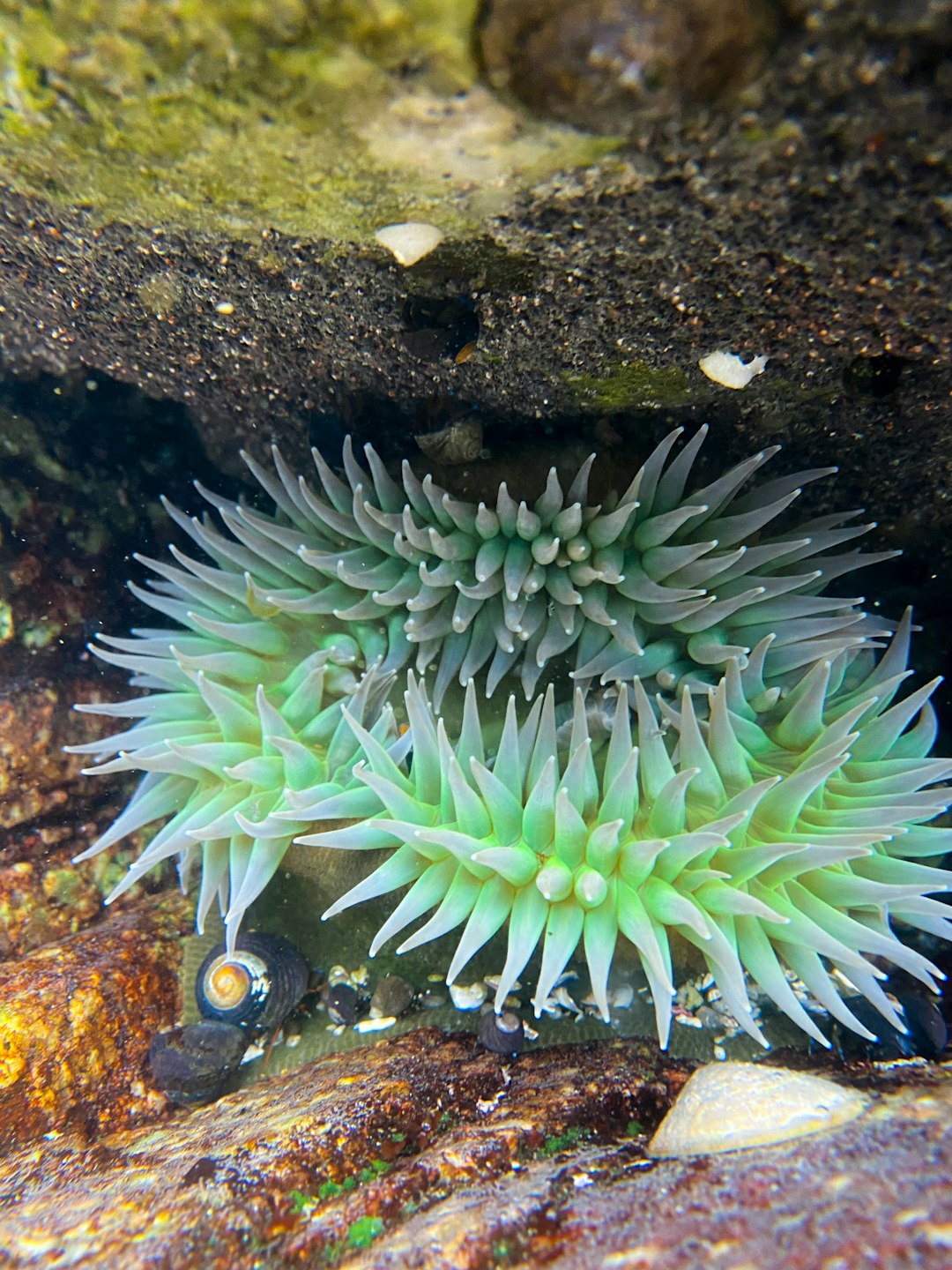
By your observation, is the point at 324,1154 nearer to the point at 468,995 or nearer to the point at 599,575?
the point at 468,995

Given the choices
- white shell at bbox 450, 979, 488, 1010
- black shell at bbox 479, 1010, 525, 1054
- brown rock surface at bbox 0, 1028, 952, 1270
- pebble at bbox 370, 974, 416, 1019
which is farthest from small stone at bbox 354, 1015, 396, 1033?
black shell at bbox 479, 1010, 525, 1054

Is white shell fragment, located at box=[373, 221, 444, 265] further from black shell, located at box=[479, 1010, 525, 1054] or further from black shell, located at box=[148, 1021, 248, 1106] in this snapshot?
black shell, located at box=[148, 1021, 248, 1106]

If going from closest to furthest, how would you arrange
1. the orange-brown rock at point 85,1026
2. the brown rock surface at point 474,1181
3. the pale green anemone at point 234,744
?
the brown rock surface at point 474,1181, the orange-brown rock at point 85,1026, the pale green anemone at point 234,744

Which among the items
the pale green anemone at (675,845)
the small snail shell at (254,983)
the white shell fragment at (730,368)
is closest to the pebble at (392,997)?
the small snail shell at (254,983)

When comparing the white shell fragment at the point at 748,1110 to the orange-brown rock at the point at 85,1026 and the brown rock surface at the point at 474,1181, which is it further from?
the orange-brown rock at the point at 85,1026

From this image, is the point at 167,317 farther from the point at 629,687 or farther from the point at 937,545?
the point at 937,545

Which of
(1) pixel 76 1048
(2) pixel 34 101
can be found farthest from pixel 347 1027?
(2) pixel 34 101
